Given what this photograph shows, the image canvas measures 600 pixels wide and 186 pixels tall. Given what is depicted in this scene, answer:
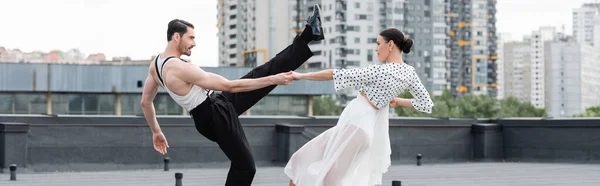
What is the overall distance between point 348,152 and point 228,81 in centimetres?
139

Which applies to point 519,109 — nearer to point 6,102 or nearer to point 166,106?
point 166,106

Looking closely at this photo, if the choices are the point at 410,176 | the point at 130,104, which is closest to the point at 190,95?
the point at 410,176

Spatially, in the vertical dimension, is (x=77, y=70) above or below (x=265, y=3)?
below

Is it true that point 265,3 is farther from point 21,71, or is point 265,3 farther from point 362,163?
point 362,163

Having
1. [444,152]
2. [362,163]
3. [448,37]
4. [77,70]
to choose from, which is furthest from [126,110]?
[448,37]

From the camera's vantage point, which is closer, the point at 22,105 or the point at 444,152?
the point at 444,152

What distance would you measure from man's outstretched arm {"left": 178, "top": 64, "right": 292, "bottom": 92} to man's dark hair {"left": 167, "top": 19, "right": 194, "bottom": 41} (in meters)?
0.31

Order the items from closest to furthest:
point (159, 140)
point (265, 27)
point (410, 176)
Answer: point (159, 140) → point (410, 176) → point (265, 27)

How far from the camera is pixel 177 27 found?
313 inches

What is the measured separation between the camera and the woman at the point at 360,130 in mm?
8492

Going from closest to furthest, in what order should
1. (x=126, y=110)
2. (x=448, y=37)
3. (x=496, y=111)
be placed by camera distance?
1. (x=126, y=110)
2. (x=496, y=111)
3. (x=448, y=37)

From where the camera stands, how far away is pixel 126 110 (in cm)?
5894

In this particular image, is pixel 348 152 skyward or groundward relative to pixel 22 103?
groundward

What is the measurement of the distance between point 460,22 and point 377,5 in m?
29.2
